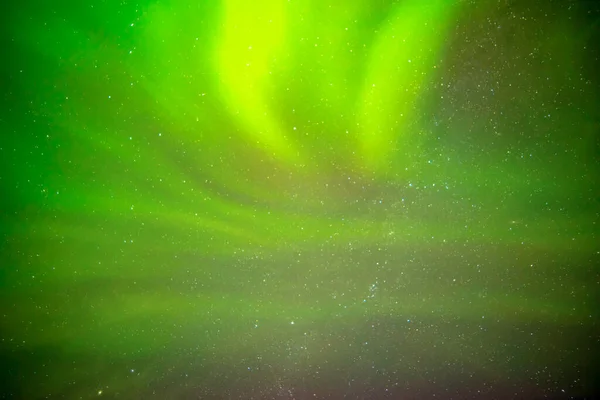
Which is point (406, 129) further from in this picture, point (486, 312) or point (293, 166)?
point (486, 312)

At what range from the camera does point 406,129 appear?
68 centimetres

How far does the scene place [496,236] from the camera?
0.67 metres

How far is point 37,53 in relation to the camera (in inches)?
28.1

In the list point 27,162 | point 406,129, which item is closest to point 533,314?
point 406,129

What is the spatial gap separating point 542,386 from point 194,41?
0.87 m

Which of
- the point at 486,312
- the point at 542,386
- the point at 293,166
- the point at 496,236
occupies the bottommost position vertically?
the point at 542,386

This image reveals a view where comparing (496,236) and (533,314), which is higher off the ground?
(496,236)

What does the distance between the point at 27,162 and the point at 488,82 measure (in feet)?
2.83

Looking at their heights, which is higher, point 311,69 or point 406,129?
point 311,69

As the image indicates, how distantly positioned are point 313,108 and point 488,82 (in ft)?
0.99

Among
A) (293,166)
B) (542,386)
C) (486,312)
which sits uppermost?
(293,166)

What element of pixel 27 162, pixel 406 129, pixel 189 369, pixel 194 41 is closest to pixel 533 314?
pixel 406 129

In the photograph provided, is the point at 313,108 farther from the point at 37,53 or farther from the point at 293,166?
the point at 37,53

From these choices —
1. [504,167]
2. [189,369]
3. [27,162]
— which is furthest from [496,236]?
[27,162]
